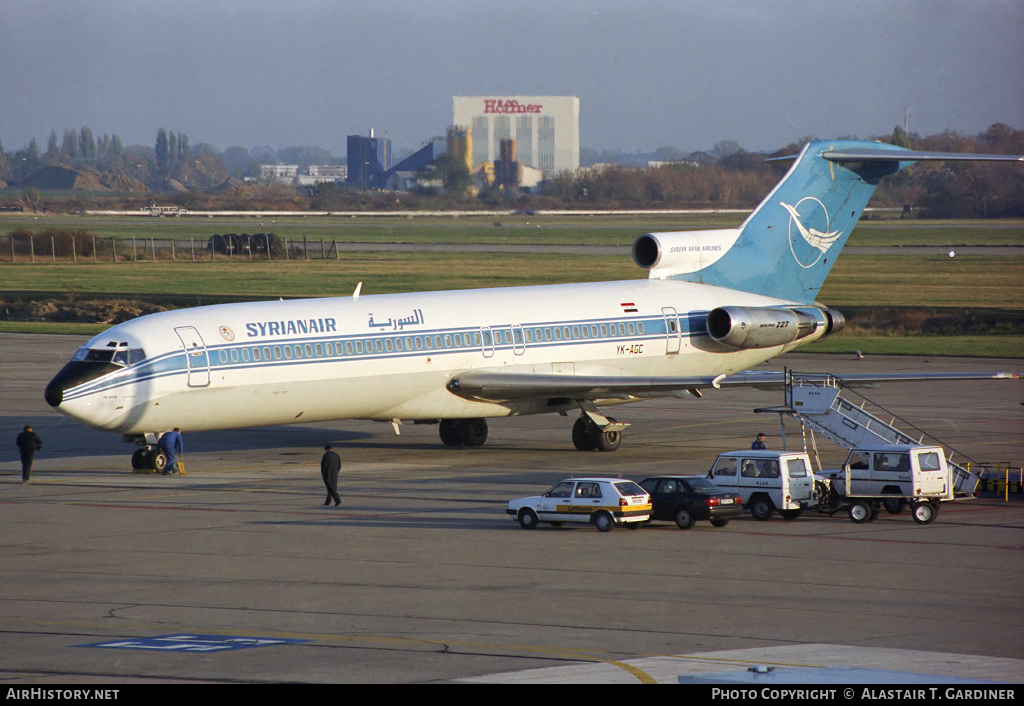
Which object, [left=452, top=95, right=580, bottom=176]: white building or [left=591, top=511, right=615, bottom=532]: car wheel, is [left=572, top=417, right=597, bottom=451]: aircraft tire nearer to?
[left=591, top=511, right=615, bottom=532]: car wheel

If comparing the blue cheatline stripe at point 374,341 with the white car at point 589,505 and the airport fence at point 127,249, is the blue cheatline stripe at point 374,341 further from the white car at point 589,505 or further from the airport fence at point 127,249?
the airport fence at point 127,249

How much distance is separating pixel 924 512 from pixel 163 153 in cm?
10978

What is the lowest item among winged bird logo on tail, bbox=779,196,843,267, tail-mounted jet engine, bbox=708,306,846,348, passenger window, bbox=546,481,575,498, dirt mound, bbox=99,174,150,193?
passenger window, bbox=546,481,575,498

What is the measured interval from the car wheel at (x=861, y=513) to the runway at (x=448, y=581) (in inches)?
13.8

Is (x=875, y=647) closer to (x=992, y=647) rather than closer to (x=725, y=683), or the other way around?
(x=992, y=647)

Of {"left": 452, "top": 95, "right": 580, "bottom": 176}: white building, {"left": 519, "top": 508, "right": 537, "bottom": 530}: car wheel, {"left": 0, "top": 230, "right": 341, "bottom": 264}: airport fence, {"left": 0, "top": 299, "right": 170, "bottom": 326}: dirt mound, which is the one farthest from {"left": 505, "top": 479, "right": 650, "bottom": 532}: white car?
{"left": 0, "top": 230, "right": 341, "bottom": 264}: airport fence

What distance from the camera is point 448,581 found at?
68.6ft

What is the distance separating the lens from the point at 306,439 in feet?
131

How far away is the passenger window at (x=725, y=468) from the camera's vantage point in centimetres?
2698

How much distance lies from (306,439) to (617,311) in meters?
9.82

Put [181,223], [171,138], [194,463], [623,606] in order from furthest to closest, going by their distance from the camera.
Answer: [171,138] → [181,223] → [194,463] → [623,606]

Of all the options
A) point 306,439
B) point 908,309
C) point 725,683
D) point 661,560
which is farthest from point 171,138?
point 725,683

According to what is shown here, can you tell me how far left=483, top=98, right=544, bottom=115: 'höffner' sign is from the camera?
84.1 metres

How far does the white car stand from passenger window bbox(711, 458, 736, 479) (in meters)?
2.10
